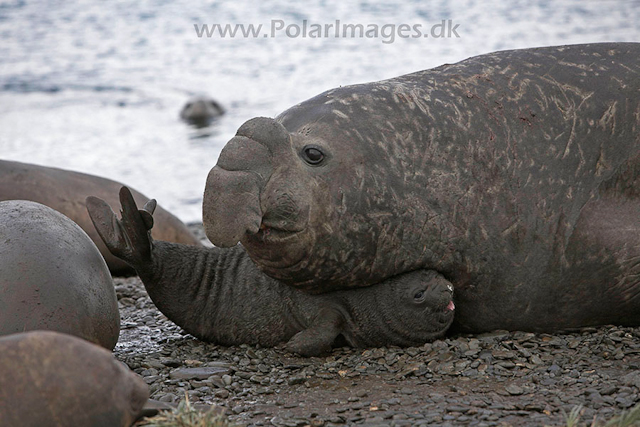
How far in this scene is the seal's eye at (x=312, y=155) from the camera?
4363mm

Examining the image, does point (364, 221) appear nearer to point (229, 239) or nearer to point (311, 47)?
point (229, 239)

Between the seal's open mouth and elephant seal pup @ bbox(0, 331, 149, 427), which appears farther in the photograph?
the seal's open mouth

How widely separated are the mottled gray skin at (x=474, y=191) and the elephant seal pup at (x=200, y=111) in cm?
1046

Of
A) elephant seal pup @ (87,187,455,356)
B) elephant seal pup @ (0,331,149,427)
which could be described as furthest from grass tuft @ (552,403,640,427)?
elephant seal pup @ (0,331,149,427)

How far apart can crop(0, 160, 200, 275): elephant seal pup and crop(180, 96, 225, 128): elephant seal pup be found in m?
7.29

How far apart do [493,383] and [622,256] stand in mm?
1103

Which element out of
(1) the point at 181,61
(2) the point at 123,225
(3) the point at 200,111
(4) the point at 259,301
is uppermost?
(1) the point at 181,61

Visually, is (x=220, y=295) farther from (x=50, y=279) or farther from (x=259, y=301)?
(x=50, y=279)

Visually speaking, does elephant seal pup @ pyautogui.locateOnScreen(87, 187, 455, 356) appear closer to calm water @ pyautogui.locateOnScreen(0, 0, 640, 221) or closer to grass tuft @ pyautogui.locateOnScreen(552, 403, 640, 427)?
grass tuft @ pyautogui.locateOnScreen(552, 403, 640, 427)

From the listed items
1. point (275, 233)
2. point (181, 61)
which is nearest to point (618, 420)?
point (275, 233)

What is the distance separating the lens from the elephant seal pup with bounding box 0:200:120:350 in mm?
4035

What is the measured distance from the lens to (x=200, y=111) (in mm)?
15141

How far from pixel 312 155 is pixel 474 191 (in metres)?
0.88

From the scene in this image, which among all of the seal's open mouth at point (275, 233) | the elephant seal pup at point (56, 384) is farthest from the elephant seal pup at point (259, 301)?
the elephant seal pup at point (56, 384)
